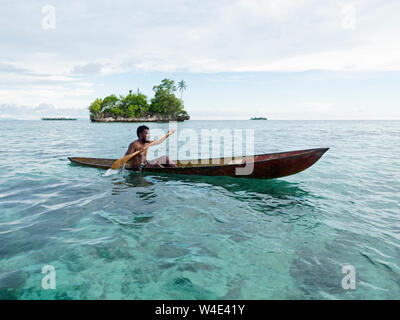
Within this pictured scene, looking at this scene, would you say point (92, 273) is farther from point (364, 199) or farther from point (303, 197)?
point (364, 199)

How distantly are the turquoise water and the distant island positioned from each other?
3056 inches

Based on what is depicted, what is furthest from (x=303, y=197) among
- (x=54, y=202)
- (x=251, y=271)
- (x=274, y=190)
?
(x=54, y=202)

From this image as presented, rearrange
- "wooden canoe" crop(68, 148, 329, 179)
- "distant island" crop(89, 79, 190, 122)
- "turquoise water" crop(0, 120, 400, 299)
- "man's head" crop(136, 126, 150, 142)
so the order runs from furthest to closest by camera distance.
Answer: "distant island" crop(89, 79, 190, 122) < "man's head" crop(136, 126, 150, 142) < "wooden canoe" crop(68, 148, 329, 179) < "turquoise water" crop(0, 120, 400, 299)

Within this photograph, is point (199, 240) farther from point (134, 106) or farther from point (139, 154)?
point (134, 106)

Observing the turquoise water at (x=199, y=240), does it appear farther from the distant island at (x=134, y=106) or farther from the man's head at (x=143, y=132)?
the distant island at (x=134, y=106)

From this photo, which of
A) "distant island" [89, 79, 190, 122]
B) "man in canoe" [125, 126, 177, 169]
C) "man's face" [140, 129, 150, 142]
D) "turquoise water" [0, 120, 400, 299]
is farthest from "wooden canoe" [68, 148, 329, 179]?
"distant island" [89, 79, 190, 122]

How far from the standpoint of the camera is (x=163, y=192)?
6.25m

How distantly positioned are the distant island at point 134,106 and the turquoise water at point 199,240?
77.6 m

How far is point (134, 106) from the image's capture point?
79.8m

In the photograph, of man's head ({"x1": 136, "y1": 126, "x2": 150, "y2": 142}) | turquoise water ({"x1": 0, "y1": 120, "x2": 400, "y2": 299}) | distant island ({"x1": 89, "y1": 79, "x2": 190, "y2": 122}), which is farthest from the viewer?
distant island ({"x1": 89, "y1": 79, "x2": 190, "y2": 122})

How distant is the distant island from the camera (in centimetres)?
7956

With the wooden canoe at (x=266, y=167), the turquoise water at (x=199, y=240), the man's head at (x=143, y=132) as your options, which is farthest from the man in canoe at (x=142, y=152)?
the turquoise water at (x=199, y=240)

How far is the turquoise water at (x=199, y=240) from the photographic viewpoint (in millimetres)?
2809

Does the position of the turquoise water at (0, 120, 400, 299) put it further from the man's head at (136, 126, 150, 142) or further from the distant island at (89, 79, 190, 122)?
the distant island at (89, 79, 190, 122)
